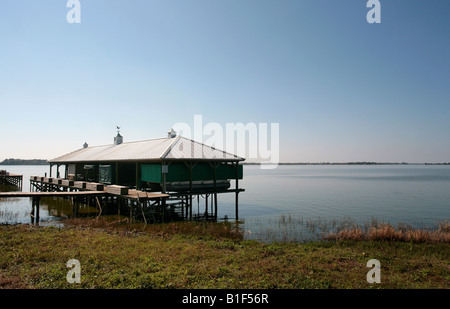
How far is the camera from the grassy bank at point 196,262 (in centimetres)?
831

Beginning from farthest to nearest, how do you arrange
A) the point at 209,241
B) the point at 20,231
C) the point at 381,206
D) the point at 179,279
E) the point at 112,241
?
the point at 381,206 < the point at 20,231 < the point at 209,241 < the point at 112,241 < the point at 179,279

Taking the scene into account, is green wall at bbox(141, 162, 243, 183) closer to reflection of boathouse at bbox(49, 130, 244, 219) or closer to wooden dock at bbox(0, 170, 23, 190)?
reflection of boathouse at bbox(49, 130, 244, 219)

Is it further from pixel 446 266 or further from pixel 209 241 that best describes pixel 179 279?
pixel 446 266

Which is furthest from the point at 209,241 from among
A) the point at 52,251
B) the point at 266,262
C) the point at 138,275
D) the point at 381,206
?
the point at 381,206

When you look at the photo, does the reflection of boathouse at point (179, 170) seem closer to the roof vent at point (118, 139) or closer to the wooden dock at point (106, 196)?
the wooden dock at point (106, 196)

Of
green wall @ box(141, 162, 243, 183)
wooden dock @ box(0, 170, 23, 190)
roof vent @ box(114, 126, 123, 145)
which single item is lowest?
wooden dock @ box(0, 170, 23, 190)

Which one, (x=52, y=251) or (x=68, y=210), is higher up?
(x=52, y=251)

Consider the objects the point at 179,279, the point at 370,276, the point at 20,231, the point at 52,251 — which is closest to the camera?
the point at 179,279

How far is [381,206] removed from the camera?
33000 millimetres

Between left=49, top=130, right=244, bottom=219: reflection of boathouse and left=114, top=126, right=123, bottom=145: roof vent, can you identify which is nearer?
left=49, top=130, right=244, bottom=219: reflection of boathouse

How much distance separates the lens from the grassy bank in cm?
831

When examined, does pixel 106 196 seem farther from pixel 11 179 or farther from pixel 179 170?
pixel 11 179

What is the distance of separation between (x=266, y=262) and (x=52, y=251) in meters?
8.11

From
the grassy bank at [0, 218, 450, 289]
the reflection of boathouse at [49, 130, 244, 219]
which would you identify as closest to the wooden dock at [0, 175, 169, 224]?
the reflection of boathouse at [49, 130, 244, 219]
